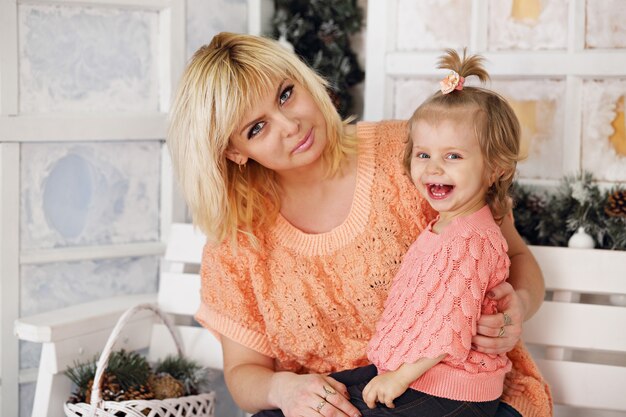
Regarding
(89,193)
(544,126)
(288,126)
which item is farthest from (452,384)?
(89,193)

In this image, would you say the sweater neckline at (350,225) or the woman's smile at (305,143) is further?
the sweater neckline at (350,225)

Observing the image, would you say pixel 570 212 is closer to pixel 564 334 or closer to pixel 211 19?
pixel 564 334

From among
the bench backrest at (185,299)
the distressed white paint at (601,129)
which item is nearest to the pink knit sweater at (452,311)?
the distressed white paint at (601,129)

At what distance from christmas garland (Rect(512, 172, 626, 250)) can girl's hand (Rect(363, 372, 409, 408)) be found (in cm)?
68

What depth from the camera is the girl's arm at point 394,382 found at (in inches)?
62.0

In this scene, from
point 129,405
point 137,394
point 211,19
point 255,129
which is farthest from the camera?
point 211,19

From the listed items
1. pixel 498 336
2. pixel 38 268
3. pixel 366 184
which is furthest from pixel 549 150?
pixel 38 268

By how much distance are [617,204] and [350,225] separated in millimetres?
648

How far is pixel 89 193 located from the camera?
2.32 metres

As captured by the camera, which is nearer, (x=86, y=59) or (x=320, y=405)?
(x=320, y=405)

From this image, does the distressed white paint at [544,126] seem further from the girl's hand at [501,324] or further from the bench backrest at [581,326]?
the girl's hand at [501,324]

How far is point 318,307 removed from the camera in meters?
1.90

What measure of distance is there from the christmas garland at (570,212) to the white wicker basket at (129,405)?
0.91m

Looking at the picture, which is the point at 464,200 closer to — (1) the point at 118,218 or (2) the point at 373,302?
(2) the point at 373,302
